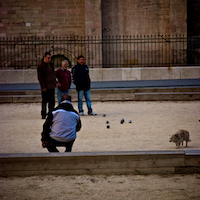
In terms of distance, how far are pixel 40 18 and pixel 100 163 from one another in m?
18.3

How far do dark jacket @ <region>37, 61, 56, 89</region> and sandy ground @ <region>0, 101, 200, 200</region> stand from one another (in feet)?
3.36

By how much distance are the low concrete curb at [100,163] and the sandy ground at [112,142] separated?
0.11 meters

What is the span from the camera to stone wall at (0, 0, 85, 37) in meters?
21.4

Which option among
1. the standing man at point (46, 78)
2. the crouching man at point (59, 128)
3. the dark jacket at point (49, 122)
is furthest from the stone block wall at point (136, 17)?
the crouching man at point (59, 128)

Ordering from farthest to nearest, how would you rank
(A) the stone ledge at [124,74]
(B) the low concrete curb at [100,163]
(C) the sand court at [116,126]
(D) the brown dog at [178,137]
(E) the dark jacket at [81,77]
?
1. (A) the stone ledge at [124,74]
2. (E) the dark jacket at [81,77]
3. (C) the sand court at [116,126]
4. (D) the brown dog at [178,137]
5. (B) the low concrete curb at [100,163]

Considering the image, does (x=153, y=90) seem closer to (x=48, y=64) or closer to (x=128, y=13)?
(x=48, y=64)

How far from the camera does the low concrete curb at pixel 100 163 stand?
4.68 m

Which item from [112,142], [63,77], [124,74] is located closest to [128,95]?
[124,74]

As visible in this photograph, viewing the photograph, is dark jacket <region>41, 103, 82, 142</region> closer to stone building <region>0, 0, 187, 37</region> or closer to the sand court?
the sand court

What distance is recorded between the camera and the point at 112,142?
260 inches

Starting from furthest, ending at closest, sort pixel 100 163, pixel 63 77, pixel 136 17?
pixel 136 17, pixel 63 77, pixel 100 163

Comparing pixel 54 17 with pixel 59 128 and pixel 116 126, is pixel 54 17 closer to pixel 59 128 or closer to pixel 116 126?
pixel 116 126

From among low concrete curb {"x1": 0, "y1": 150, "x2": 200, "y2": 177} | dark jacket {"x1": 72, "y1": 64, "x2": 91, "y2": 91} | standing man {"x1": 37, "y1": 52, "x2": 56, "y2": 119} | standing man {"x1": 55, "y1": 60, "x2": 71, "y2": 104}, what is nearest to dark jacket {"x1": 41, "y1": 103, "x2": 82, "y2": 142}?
low concrete curb {"x1": 0, "y1": 150, "x2": 200, "y2": 177}

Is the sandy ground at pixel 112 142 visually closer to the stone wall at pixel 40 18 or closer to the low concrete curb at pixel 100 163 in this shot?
the low concrete curb at pixel 100 163
